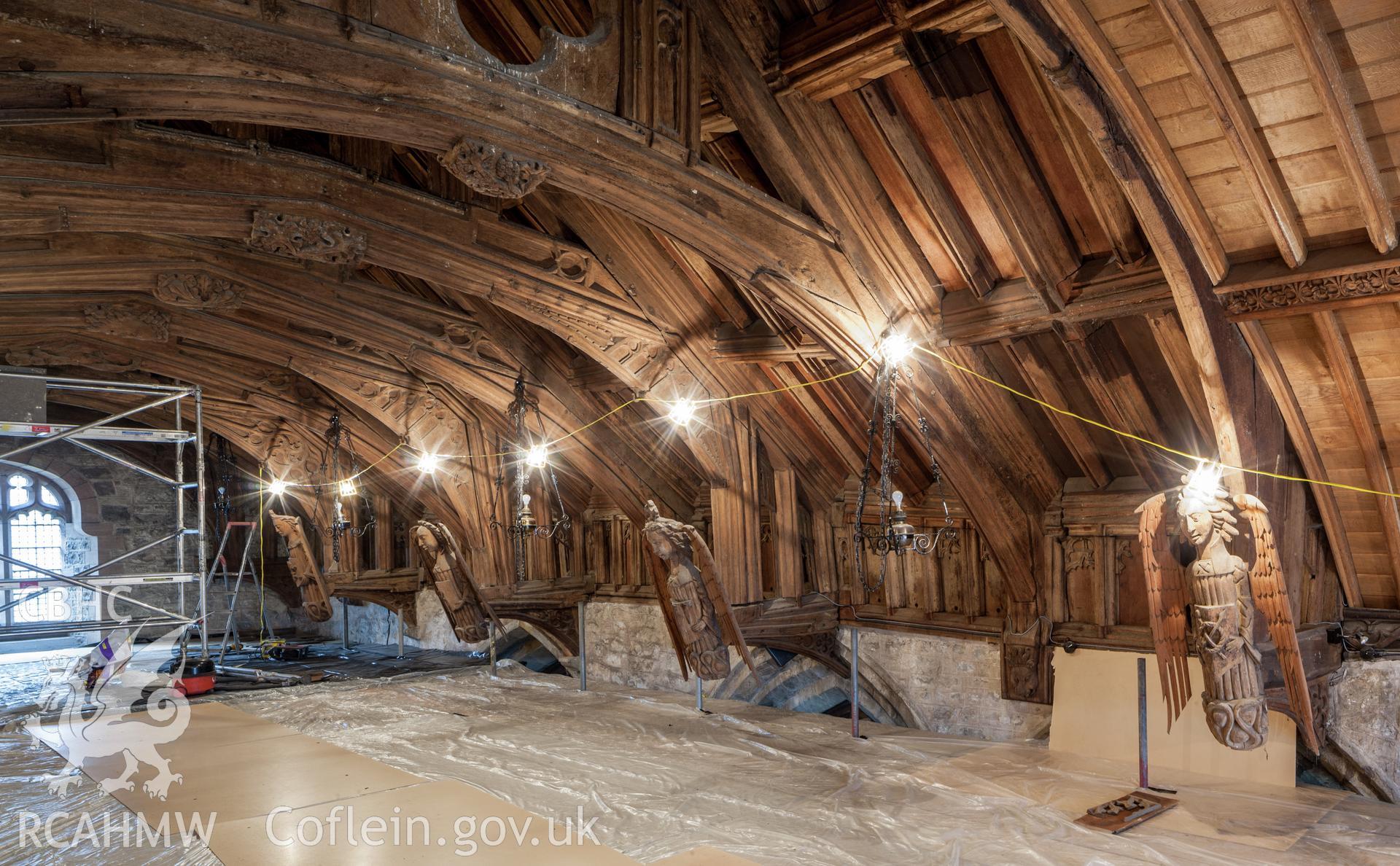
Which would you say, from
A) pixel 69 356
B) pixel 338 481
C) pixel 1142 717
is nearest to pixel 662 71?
pixel 1142 717

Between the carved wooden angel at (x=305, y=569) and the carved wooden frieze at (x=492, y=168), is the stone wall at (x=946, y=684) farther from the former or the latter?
the carved wooden angel at (x=305, y=569)

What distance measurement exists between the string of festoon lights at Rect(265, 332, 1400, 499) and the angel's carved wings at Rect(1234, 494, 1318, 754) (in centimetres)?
27

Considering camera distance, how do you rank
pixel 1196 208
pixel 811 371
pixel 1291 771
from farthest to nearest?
pixel 811 371
pixel 1291 771
pixel 1196 208

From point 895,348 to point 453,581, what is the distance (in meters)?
5.39

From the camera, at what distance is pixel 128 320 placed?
311 inches

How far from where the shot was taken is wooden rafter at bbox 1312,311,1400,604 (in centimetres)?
436

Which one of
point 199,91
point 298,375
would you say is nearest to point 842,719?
point 199,91

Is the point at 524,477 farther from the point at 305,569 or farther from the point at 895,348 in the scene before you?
the point at 305,569

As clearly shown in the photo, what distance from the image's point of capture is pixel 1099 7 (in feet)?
11.6

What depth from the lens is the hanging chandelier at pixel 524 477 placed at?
7.72m

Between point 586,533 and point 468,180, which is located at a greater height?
point 468,180

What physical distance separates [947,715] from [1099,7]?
5.44 metres

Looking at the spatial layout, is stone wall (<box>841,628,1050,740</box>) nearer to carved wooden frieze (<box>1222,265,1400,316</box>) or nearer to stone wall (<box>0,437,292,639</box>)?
carved wooden frieze (<box>1222,265,1400,316</box>)

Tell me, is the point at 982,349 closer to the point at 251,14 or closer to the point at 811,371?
the point at 811,371
